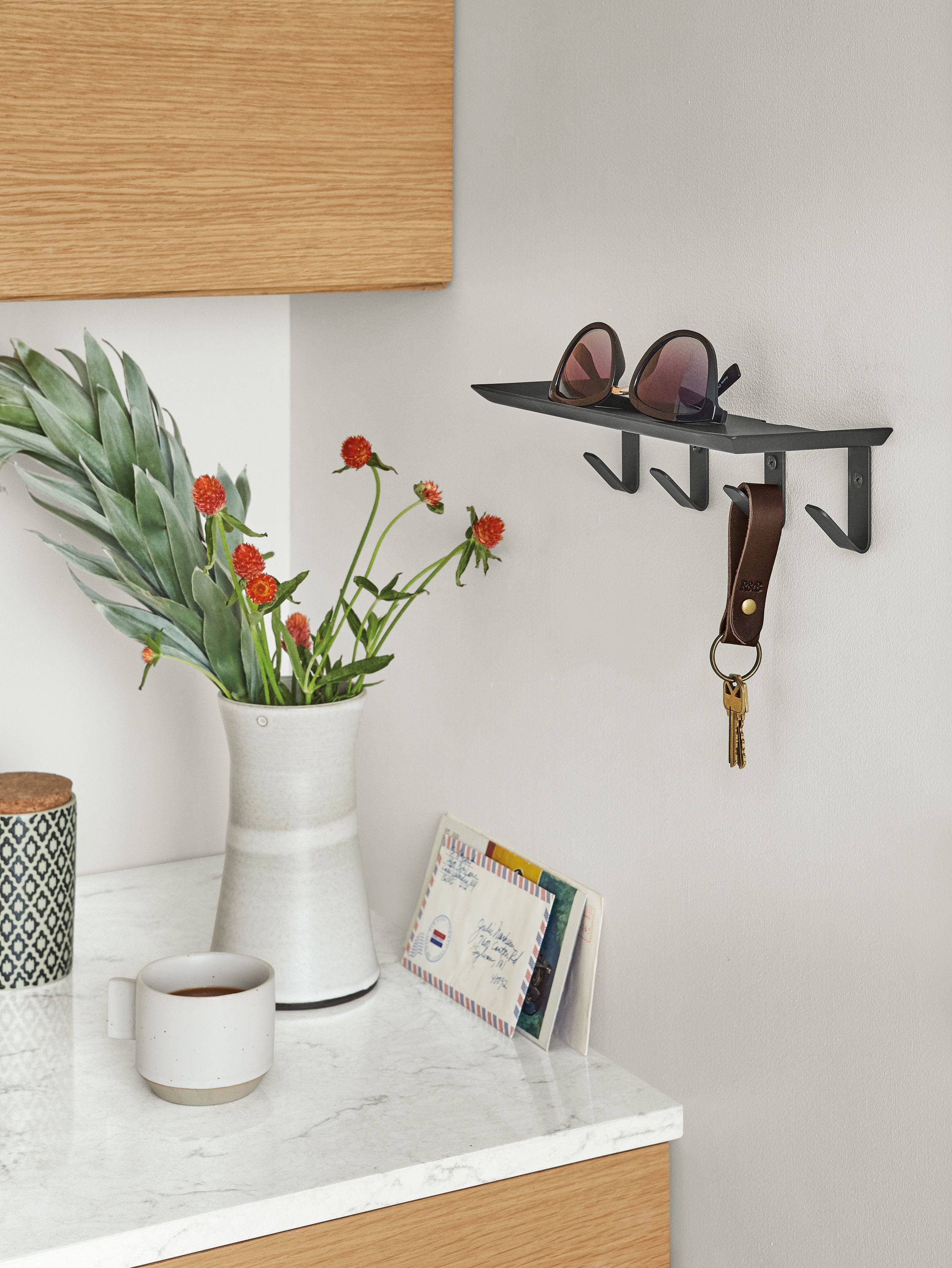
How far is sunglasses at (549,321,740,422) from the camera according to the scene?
0.83 meters

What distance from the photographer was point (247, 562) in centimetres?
112

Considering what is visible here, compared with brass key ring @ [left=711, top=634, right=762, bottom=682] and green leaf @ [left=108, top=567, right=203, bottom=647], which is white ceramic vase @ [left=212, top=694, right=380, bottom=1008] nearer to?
green leaf @ [left=108, top=567, right=203, bottom=647]

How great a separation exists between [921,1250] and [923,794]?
278 mm

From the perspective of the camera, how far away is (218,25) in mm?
1136

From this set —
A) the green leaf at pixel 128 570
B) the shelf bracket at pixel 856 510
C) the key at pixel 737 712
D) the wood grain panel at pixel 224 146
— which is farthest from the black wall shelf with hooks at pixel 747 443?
the green leaf at pixel 128 570

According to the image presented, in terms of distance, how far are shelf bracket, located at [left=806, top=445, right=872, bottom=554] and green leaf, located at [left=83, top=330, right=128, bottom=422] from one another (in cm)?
67

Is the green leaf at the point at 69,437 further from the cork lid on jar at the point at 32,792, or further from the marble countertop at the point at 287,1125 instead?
the marble countertop at the point at 287,1125

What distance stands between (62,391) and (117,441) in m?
0.06

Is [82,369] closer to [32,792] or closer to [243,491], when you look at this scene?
[243,491]

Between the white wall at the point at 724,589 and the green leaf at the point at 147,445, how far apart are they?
24cm

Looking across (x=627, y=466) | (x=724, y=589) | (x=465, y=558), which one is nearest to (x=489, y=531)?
(x=465, y=558)

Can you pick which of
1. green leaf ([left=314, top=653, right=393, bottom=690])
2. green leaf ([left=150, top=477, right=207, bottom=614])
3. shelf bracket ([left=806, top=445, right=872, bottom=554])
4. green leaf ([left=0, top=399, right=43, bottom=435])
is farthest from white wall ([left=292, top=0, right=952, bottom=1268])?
green leaf ([left=0, top=399, right=43, bottom=435])

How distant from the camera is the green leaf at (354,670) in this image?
3.95 feet

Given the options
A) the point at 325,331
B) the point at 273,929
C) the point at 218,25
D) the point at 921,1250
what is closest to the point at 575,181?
the point at 218,25
